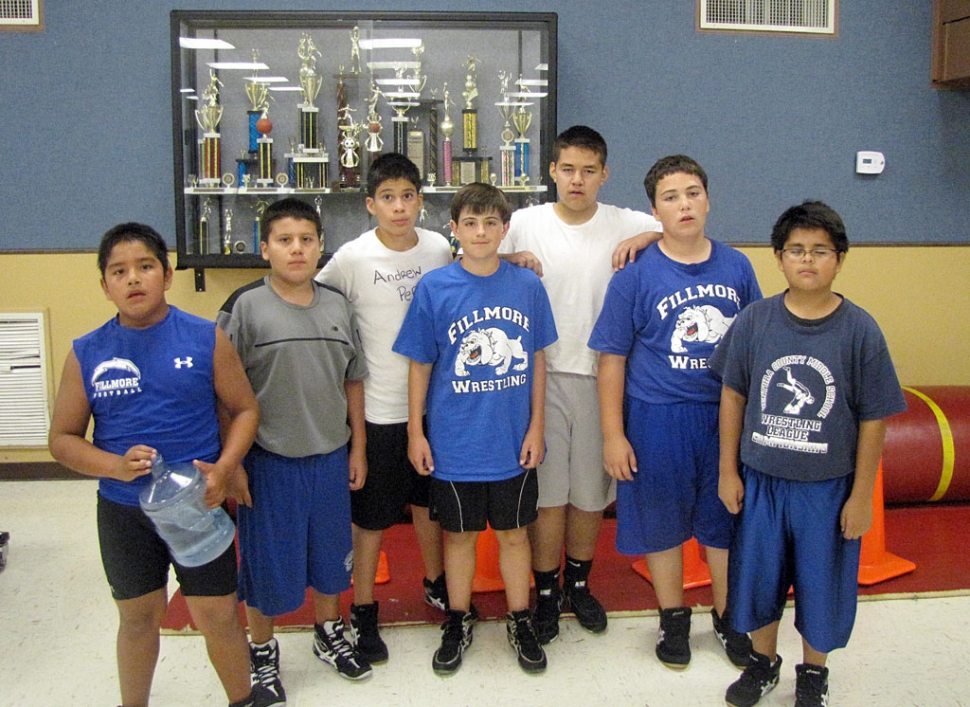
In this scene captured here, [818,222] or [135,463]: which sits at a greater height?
[818,222]

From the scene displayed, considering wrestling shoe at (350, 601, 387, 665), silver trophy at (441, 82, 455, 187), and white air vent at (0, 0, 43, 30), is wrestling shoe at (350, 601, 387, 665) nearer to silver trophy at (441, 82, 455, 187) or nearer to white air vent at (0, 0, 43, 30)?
silver trophy at (441, 82, 455, 187)

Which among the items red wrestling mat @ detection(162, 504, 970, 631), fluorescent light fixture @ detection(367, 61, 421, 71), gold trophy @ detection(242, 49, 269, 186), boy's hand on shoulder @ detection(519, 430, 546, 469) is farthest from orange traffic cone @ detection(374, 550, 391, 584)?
fluorescent light fixture @ detection(367, 61, 421, 71)

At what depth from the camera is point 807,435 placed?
73.9 inches

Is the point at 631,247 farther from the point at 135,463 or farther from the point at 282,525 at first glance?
the point at 135,463

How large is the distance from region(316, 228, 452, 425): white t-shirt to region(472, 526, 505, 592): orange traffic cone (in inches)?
29.1

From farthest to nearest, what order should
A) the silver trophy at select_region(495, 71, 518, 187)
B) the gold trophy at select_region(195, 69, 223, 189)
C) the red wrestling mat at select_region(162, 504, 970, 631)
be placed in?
the silver trophy at select_region(495, 71, 518, 187) → the gold trophy at select_region(195, 69, 223, 189) → the red wrestling mat at select_region(162, 504, 970, 631)

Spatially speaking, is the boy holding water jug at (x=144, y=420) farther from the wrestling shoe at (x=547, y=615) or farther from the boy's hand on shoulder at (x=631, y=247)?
the boy's hand on shoulder at (x=631, y=247)

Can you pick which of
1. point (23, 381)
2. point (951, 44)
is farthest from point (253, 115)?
point (951, 44)

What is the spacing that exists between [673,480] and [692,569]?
0.74 m

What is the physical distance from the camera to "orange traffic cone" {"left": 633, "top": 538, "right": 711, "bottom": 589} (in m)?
2.74

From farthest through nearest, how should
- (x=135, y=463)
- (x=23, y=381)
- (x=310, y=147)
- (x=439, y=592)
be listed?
(x=23, y=381) → (x=310, y=147) → (x=439, y=592) → (x=135, y=463)

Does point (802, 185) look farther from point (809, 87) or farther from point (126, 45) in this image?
point (126, 45)

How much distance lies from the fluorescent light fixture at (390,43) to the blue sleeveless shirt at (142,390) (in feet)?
7.79

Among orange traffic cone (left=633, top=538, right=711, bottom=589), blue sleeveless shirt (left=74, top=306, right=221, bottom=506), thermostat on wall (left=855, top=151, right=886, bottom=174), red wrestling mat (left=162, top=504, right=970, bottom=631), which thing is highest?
thermostat on wall (left=855, top=151, right=886, bottom=174)
